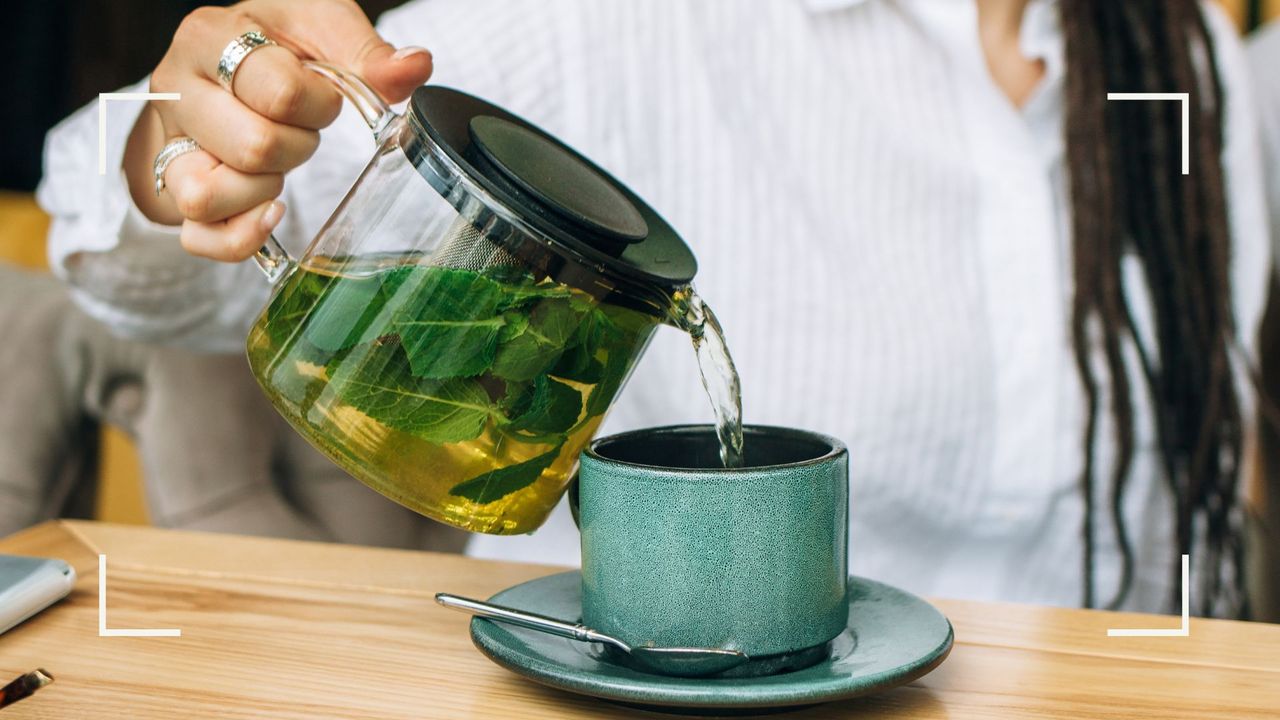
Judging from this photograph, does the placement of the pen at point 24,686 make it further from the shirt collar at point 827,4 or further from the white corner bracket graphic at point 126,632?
the shirt collar at point 827,4

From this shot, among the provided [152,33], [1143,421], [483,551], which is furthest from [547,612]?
[152,33]

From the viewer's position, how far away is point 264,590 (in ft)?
2.06

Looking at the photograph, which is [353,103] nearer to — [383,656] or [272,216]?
[272,216]

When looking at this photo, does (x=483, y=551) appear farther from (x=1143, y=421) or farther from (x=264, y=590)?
(x=1143, y=421)

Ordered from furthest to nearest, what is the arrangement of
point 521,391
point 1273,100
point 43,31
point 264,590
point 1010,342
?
point 43,31 < point 1273,100 < point 1010,342 < point 264,590 < point 521,391

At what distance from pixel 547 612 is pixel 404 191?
208 millimetres

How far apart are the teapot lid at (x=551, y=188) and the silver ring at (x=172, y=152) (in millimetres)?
208

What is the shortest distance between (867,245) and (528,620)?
0.68 meters

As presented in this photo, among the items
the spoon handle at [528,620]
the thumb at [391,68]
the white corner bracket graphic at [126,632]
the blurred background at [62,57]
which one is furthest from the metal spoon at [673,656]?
the blurred background at [62,57]

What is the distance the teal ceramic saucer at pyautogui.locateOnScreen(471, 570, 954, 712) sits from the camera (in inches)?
16.9

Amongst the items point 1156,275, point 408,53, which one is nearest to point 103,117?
point 408,53

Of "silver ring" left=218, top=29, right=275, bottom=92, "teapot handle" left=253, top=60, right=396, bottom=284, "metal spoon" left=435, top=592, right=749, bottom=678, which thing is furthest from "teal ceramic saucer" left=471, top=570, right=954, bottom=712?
"silver ring" left=218, top=29, right=275, bottom=92

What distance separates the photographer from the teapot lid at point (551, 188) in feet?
1.42

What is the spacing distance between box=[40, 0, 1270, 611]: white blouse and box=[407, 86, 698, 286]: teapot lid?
20.8 inches
